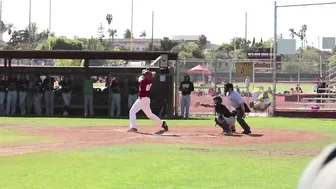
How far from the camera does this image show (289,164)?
10.9 metres

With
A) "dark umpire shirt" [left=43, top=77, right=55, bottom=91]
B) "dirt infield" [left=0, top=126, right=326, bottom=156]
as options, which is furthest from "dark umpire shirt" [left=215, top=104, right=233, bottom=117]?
"dark umpire shirt" [left=43, top=77, right=55, bottom=91]

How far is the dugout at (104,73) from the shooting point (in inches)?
1059

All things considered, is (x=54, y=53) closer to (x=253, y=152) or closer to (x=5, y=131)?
(x=5, y=131)

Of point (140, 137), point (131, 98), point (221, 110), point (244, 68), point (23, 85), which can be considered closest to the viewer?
point (140, 137)

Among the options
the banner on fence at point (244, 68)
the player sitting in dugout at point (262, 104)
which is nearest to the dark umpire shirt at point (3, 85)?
the banner on fence at point (244, 68)

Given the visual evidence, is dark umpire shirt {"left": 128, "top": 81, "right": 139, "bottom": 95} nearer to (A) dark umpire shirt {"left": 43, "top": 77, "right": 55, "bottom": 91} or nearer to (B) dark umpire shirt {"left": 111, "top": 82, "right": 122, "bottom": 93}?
(B) dark umpire shirt {"left": 111, "top": 82, "right": 122, "bottom": 93}

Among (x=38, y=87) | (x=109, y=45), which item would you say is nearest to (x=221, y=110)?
(x=38, y=87)

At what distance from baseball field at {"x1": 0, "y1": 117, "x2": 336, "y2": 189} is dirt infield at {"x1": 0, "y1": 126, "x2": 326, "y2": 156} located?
0.02m

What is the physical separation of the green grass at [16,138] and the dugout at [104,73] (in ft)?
33.8

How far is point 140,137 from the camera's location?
52.0 ft

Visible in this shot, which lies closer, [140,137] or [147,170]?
[147,170]

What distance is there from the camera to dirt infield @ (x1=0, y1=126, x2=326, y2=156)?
13.8 metres

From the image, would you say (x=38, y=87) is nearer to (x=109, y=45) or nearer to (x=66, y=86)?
(x=66, y=86)

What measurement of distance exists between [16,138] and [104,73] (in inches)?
501
